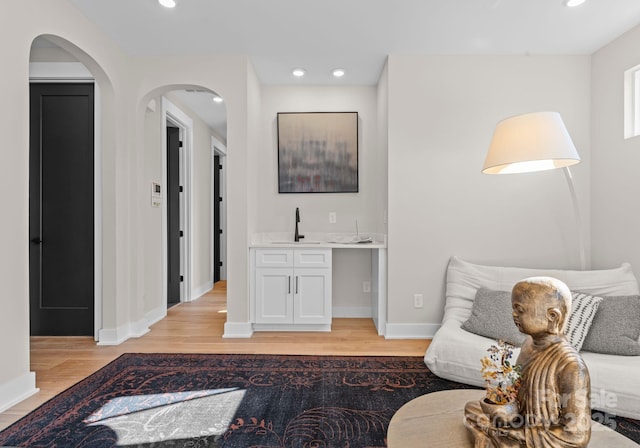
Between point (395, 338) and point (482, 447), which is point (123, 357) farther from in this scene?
point (482, 447)

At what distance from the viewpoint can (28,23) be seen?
2.38 meters

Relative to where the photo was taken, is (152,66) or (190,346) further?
(152,66)

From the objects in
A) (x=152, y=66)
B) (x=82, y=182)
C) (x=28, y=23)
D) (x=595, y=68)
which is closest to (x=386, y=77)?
(x=595, y=68)

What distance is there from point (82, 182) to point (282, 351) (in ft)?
7.80

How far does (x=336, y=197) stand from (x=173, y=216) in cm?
235

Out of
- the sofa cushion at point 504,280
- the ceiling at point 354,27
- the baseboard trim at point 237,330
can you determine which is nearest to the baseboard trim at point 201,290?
the baseboard trim at point 237,330

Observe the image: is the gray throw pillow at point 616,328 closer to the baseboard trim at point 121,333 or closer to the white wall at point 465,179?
the white wall at point 465,179

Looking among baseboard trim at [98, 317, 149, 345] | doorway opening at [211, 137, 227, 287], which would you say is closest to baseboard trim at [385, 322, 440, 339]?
baseboard trim at [98, 317, 149, 345]

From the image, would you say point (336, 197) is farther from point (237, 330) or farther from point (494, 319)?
point (494, 319)

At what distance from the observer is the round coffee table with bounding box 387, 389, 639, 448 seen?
1.02 metres

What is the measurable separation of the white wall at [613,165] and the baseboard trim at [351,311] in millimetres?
2256

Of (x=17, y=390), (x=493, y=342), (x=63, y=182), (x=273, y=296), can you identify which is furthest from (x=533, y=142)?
(x=63, y=182)

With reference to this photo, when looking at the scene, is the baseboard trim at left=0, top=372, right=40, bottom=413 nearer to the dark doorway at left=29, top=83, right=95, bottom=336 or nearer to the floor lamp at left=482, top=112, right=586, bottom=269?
the dark doorway at left=29, top=83, right=95, bottom=336

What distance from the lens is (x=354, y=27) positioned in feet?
9.99
